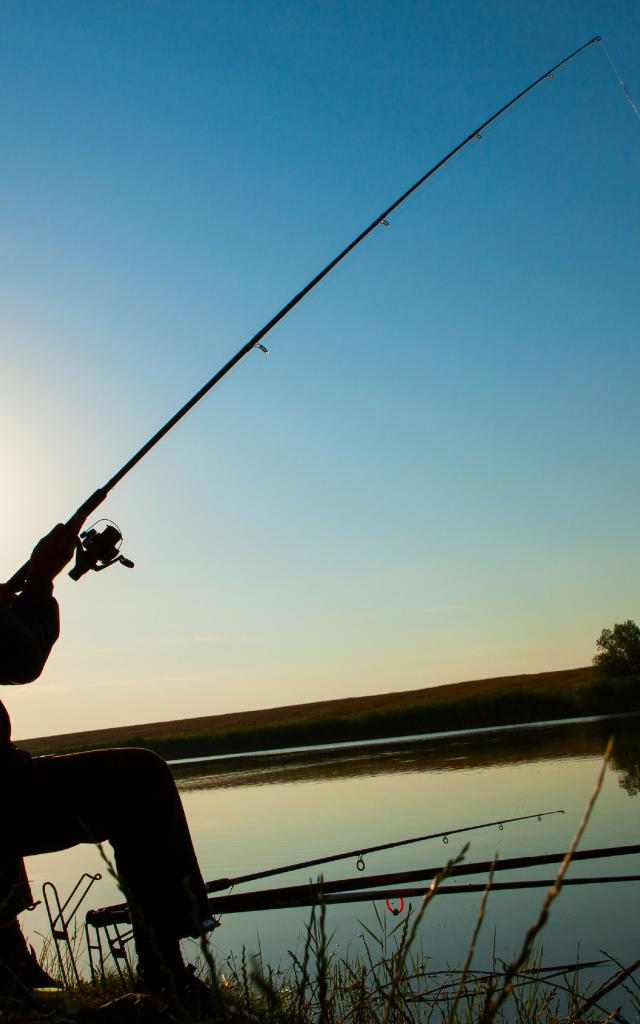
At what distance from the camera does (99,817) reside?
218 centimetres

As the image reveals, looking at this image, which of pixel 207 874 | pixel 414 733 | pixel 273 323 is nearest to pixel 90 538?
pixel 273 323

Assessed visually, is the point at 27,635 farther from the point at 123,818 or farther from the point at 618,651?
the point at 618,651

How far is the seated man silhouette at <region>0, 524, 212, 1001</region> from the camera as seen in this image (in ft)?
6.82

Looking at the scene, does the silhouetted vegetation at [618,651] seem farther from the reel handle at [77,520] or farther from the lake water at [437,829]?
the reel handle at [77,520]

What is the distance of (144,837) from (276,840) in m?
8.58

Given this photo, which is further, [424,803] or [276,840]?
[424,803]

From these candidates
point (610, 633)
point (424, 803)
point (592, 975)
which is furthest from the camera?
point (610, 633)

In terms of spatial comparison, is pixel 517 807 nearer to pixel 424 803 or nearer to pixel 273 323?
pixel 424 803

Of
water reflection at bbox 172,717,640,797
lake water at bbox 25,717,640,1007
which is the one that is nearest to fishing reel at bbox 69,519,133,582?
lake water at bbox 25,717,640,1007

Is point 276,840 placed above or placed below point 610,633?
below

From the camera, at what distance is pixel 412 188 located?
5.52 meters

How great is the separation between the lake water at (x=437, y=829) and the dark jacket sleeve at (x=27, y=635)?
4.66 feet

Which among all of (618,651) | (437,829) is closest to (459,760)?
(437,829)

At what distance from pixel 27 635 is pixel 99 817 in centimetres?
49
